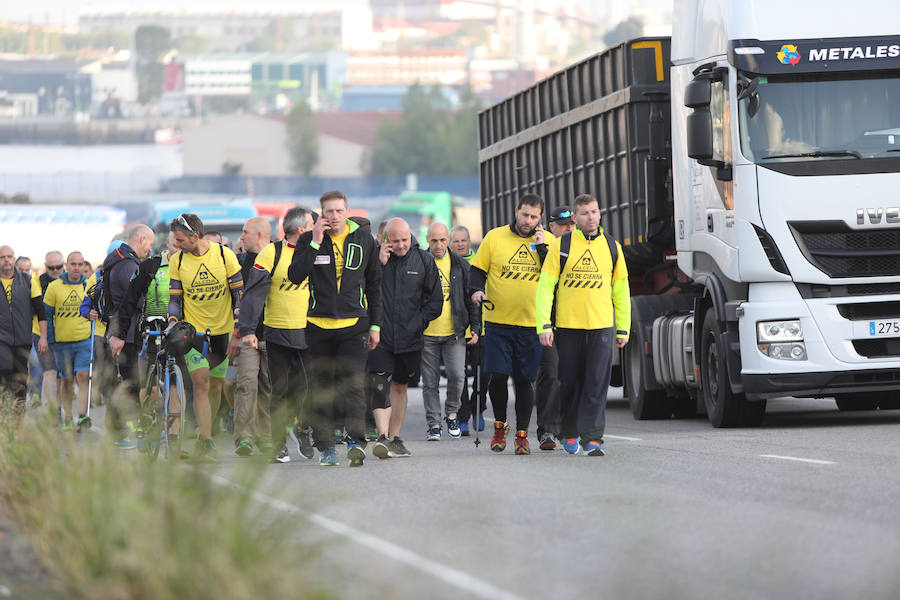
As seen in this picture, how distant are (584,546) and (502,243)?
18.4ft

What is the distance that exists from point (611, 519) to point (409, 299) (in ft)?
18.8

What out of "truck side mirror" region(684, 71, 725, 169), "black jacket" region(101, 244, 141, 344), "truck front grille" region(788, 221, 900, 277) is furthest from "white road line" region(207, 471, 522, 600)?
"black jacket" region(101, 244, 141, 344)

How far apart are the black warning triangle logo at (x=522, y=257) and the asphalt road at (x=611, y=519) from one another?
1392 millimetres

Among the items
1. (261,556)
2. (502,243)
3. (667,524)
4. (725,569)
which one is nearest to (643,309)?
(502,243)

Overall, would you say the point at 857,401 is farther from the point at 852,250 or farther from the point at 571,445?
the point at 571,445

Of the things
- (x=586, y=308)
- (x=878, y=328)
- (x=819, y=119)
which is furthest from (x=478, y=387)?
(x=819, y=119)

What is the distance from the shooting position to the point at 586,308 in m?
12.4

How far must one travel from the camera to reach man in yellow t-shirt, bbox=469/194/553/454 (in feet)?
42.3

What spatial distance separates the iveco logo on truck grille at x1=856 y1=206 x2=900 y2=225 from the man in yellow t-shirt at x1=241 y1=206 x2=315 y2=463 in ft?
13.5

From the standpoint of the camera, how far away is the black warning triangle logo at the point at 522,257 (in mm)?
A: 13055

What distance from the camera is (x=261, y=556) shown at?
6.11 m

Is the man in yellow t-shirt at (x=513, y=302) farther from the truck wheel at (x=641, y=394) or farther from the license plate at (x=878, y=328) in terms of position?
the truck wheel at (x=641, y=394)

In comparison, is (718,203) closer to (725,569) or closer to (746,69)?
(746,69)

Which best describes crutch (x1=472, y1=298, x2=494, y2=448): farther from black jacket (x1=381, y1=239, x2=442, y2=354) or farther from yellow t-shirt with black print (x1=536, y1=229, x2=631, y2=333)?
yellow t-shirt with black print (x1=536, y1=229, x2=631, y2=333)
